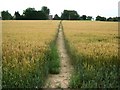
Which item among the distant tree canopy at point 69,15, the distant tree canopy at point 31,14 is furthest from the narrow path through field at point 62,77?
the distant tree canopy at point 69,15

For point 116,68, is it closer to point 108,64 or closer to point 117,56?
point 108,64

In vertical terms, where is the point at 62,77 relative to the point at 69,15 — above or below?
below

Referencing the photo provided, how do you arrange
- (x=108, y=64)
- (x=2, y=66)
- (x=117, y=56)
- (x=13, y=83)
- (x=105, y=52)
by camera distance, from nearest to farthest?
(x=13, y=83), (x=2, y=66), (x=108, y=64), (x=117, y=56), (x=105, y=52)

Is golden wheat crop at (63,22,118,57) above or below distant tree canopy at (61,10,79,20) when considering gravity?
below

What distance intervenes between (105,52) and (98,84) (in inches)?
130

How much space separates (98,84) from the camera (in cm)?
797

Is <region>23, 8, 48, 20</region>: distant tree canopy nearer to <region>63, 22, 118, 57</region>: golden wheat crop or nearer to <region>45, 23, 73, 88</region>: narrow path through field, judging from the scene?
<region>63, 22, 118, 57</region>: golden wheat crop

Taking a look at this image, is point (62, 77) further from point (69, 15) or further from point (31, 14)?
point (69, 15)

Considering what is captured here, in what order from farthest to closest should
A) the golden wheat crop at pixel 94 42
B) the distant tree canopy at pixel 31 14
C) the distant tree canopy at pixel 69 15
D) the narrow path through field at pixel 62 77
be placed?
the distant tree canopy at pixel 69 15, the distant tree canopy at pixel 31 14, the golden wheat crop at pixel 94 42, the narrow path through field at pixel 62 77

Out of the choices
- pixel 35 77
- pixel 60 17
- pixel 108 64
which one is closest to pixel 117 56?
pixel 108 64

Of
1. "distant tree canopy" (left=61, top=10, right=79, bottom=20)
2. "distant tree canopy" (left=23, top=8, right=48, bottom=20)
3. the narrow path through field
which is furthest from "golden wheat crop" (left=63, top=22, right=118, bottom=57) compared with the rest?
"distant tree canopy" (left=61, top=10, right=79, bottom=20)

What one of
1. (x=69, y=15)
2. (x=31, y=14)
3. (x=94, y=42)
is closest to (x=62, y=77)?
(x=94, y=42)

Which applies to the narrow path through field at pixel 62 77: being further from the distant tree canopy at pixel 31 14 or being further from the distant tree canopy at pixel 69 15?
the distant tree canopy at pixel 69 15

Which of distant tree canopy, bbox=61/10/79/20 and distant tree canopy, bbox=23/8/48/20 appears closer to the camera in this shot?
distant tree canopy, bbox=23/8/48/20
